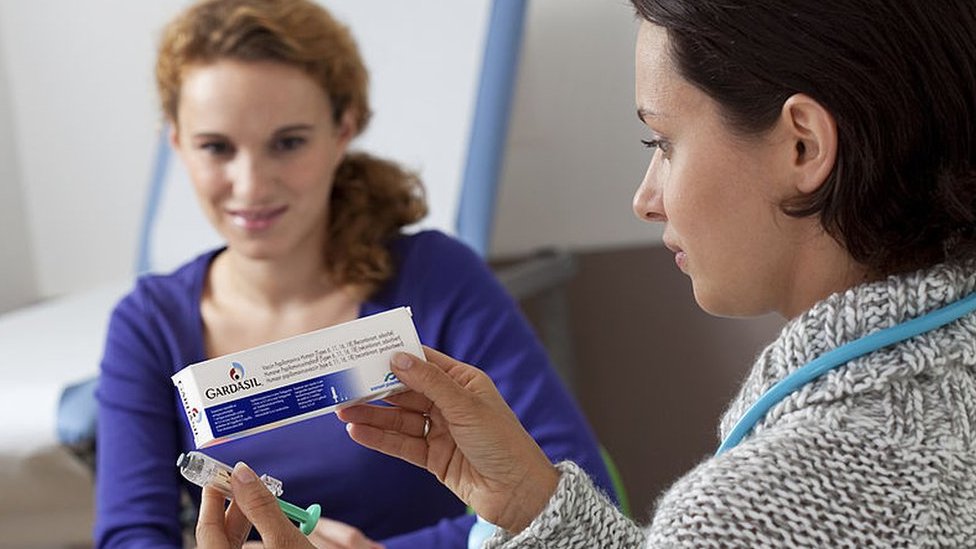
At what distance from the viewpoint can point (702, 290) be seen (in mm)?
916

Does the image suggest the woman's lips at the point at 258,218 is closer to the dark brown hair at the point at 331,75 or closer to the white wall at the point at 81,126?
the dark brown hair at the point at 331,75

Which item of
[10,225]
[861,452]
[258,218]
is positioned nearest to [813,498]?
[861,452]

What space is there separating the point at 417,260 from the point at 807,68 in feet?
2.87

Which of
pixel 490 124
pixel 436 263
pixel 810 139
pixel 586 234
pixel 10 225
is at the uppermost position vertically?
pixel 810 139

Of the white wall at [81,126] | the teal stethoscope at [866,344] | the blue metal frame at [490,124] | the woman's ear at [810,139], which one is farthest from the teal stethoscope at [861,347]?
the white wall at [81,126]

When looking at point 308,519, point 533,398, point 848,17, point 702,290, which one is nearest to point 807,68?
point 848,17

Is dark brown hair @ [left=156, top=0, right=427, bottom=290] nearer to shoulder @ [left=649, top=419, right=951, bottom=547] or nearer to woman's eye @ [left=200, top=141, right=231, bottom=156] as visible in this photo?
woman's eye @ [left=200, top=141, right=231, bottom=156]

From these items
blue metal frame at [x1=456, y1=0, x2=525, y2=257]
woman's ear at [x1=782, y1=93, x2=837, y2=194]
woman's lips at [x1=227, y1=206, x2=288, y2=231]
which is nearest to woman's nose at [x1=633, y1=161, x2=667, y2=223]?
woman's ear at [x1=782, y1=93, x2=837, y2=194]

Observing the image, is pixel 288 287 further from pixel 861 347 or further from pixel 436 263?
pixel 861 347

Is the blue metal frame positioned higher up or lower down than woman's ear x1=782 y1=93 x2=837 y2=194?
lower down

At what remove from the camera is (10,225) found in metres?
2.85

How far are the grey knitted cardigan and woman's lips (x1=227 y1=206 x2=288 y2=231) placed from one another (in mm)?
898

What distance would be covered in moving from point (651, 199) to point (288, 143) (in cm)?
82

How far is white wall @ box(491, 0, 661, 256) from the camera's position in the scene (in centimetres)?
238
